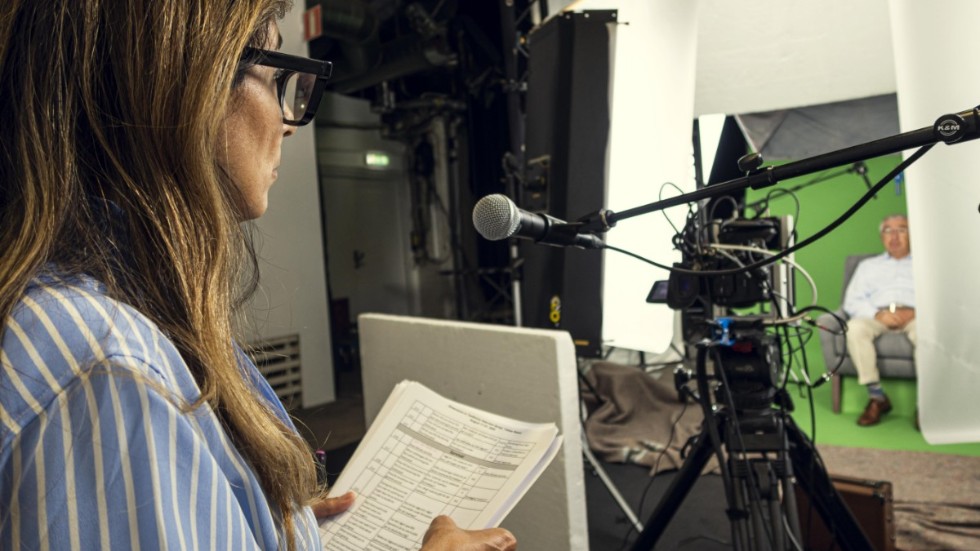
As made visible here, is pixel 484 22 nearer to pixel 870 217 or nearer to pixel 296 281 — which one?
pixel 296 281

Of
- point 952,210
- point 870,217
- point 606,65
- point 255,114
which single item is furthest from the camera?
point 870,217

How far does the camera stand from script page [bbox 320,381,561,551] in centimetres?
67

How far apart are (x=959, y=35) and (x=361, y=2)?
4.23 metres

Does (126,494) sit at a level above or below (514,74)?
below

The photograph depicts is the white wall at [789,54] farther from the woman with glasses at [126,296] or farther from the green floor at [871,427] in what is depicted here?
the green floor at [871,427]

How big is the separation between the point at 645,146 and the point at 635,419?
1998mm

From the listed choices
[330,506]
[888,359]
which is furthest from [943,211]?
[888,359]

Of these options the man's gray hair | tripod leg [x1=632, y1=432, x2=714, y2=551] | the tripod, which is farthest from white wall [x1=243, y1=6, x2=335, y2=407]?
the man's gray hair

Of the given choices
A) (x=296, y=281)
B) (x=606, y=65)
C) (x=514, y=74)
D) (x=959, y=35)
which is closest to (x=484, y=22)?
(x=514, y=74)

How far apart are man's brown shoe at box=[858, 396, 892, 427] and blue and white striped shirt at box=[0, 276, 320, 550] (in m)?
3.47

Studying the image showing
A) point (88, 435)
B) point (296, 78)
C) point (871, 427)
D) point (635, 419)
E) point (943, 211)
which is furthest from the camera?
point (635, 419)

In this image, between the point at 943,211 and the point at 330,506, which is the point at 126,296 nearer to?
the point at 330,506

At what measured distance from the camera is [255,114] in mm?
530

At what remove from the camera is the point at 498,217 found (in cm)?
68
